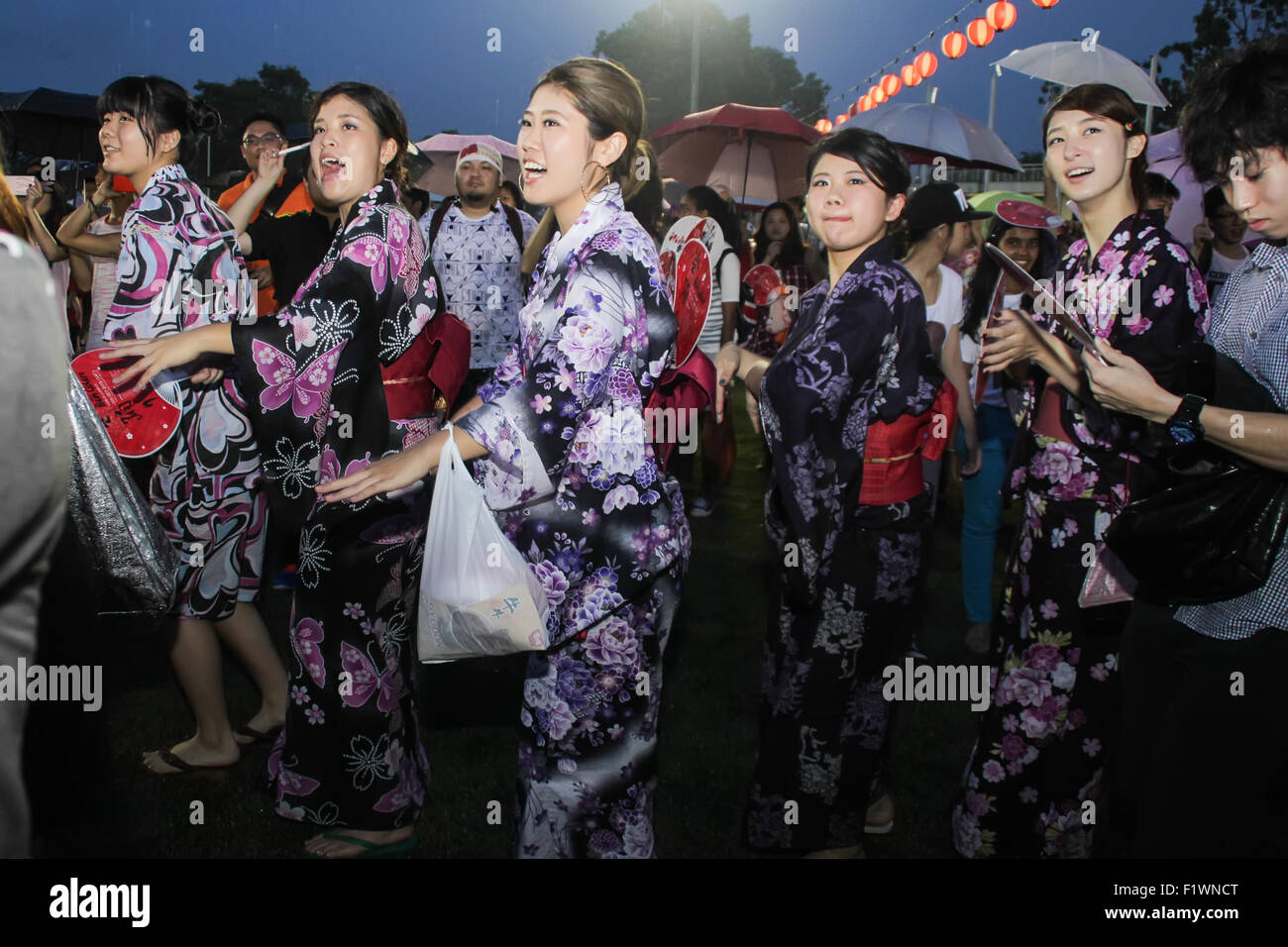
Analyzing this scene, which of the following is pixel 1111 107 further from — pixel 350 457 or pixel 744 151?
pixel 744 151

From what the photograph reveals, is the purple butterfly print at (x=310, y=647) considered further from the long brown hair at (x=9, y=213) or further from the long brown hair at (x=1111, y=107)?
the long brown hair at (x=1111, y=107)

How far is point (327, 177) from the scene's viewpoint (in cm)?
312

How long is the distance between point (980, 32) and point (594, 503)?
1297cm

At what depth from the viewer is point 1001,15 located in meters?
13.0

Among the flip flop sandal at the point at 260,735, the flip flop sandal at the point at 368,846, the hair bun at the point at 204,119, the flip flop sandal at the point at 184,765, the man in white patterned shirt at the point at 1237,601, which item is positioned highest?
the hair bun at the point at 204,119

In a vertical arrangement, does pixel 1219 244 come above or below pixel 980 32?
below

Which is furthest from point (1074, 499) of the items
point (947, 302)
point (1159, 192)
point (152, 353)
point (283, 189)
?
point (283, 189)

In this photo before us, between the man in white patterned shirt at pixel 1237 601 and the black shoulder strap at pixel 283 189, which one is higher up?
the black shoulder strap at pixel 283 189

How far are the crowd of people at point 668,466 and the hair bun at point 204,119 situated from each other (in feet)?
0.06

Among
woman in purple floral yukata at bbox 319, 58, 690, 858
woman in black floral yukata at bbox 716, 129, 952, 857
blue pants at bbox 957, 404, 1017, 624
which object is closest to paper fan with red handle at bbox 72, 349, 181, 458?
woman in purple floral yukata at bbox 319, 58, 690, 858

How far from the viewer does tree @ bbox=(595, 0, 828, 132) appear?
48.4 m

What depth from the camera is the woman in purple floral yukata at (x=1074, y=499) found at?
9.27 feet

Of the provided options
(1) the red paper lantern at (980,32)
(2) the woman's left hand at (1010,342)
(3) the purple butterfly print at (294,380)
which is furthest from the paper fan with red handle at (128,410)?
(1) the red paper lantern at (980,32)
